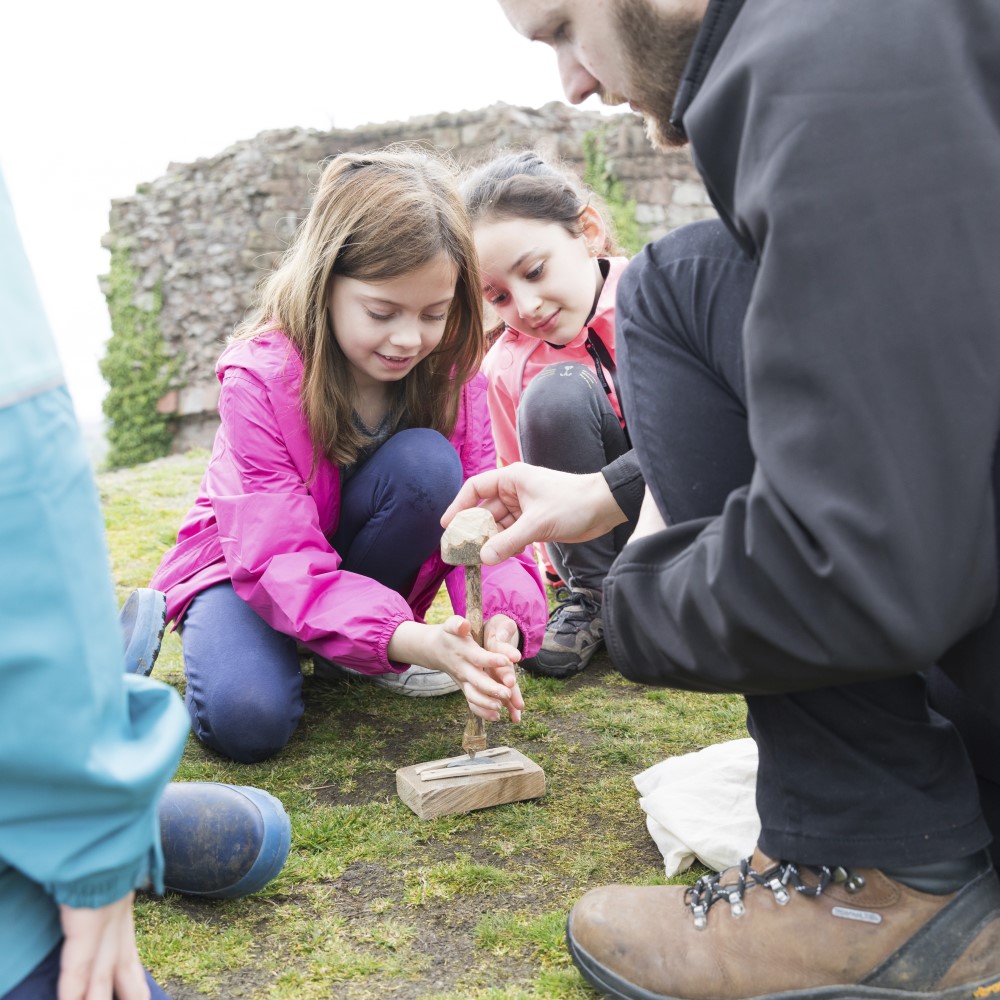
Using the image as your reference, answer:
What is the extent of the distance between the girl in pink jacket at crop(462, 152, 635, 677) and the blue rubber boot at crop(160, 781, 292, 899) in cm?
131

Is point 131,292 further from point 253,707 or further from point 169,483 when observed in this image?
point 253,707

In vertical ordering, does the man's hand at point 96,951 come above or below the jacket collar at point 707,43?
below

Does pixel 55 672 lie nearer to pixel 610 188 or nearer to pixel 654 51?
pixel 654 51

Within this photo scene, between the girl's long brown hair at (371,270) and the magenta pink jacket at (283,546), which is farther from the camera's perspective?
the girl's long brown hair at (371,270)

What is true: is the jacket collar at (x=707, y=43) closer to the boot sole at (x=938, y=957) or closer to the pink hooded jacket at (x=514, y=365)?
the boot sole at (x=938, y=957)

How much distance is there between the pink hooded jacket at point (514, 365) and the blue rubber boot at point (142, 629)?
1466 mm

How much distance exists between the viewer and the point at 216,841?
1720mm

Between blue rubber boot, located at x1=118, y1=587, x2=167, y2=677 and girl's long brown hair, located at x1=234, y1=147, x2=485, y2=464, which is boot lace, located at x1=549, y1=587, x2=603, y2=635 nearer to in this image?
girl's long brown hair, located at x1=234, y1=147, x2=485, y2=464

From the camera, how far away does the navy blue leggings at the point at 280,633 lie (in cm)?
239

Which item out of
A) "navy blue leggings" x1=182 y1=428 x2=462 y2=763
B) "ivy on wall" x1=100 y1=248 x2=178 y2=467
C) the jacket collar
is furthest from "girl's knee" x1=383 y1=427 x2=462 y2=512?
"ivy on wall" x1=100 y1=248 x2=178 y2=467

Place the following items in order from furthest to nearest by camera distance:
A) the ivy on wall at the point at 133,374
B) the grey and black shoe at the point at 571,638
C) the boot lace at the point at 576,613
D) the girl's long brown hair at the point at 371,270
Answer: the ivy on wall at the point at 133,374, the boot lace at the point at 576,613, the grey and black shoe at the point at 571,638, the girl's long brown hair at the point at 371,270

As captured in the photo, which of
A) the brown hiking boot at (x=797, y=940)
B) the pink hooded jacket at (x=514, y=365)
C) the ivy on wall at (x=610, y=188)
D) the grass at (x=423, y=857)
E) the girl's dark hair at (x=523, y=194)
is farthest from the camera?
the ivy on wall at (x=610, y=188)

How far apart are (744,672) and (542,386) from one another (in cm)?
193

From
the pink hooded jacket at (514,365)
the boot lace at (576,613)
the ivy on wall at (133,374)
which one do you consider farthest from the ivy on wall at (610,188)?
the boot lace at (576,613)
